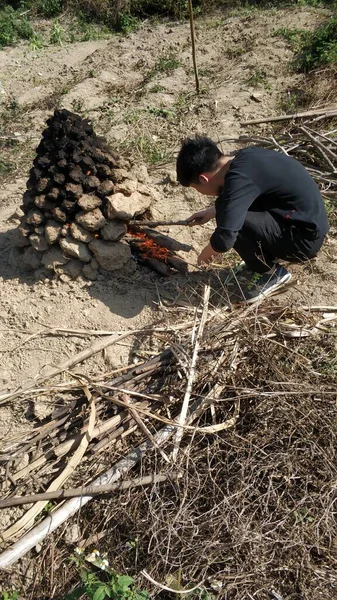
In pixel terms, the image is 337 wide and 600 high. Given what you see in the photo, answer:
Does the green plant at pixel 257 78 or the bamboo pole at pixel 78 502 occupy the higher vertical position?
the green plant at pixel 257 78

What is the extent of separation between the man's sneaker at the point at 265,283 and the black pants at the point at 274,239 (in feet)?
0.35

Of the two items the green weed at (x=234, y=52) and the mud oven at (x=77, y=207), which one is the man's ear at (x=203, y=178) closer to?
the mud oven at (x=77, y=207)

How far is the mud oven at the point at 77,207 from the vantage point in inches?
147

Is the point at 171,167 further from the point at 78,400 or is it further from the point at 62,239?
the point at 78,400

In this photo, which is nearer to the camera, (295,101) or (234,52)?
(295,101)

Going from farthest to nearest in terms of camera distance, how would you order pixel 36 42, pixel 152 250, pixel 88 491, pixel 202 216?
pixel 36 42
pixel 152 250
pixel 202 216
pixel 88 491

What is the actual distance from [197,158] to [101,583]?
2.38 m

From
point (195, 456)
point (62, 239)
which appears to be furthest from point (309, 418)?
point (62, 239)

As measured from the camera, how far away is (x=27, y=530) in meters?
2.73

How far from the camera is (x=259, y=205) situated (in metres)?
3.56

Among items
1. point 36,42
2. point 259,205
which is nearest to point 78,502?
point 259,205

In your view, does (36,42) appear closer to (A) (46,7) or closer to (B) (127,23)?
(A) (46,7)

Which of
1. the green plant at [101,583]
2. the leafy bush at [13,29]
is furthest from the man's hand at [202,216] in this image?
the leafy bush at [13,29]

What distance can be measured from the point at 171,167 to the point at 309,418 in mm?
3250
